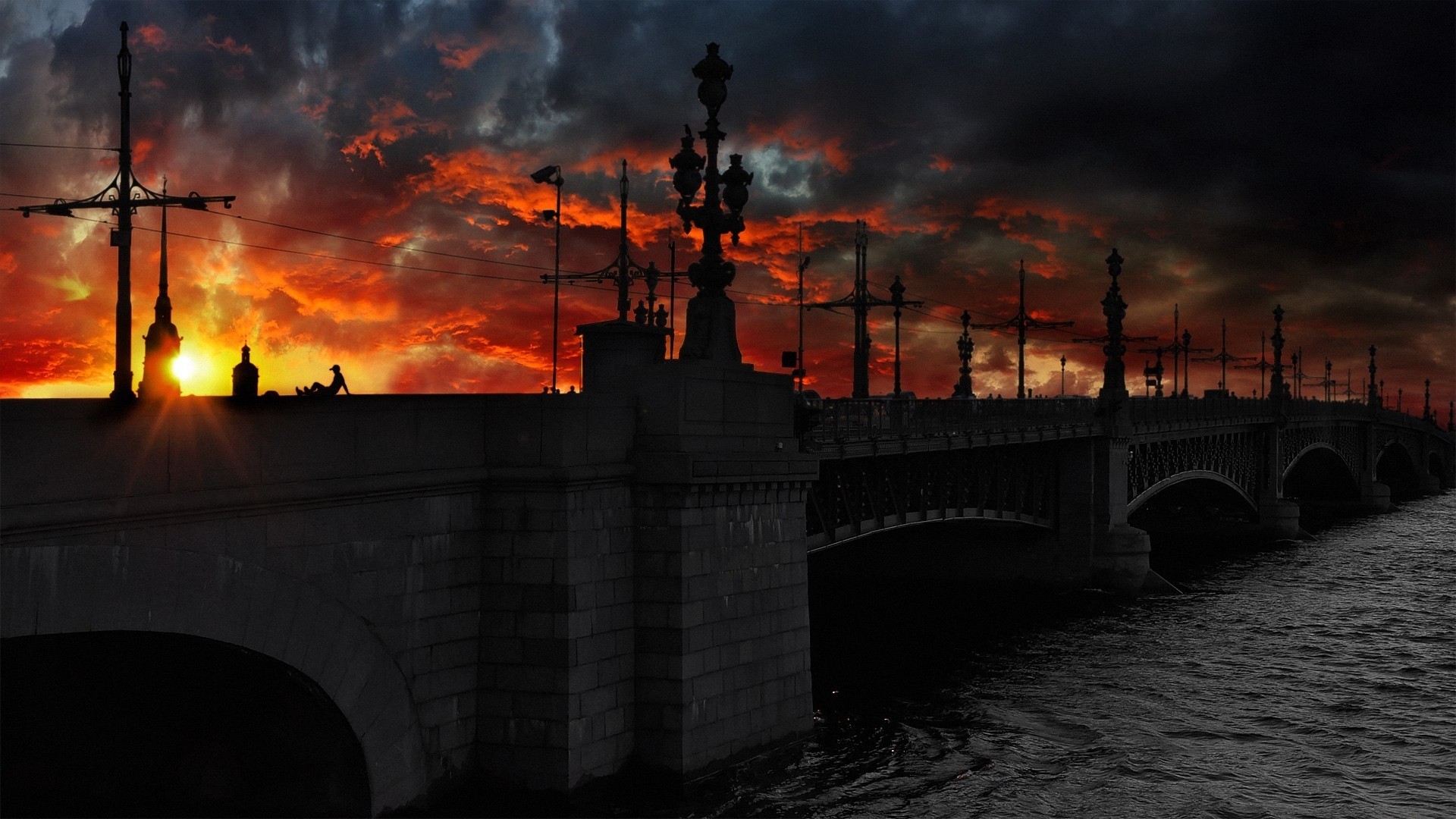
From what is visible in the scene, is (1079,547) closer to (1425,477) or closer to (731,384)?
(731,384)

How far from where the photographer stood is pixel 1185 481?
208 feet

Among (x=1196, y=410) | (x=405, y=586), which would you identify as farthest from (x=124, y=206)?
(x=1196, y=410)

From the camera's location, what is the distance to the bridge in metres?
11.5

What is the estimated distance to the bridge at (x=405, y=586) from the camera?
11.5 meters

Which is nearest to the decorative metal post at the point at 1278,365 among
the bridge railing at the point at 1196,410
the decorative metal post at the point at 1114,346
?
the bridge railing at the point at 1196,410

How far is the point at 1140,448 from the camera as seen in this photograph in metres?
52.8

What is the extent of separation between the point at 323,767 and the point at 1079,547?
35.7m

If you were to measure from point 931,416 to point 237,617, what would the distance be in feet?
78.4

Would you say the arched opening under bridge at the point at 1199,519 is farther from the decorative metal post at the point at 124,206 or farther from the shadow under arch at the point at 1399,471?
the shadow under arch at the point at 1399,471

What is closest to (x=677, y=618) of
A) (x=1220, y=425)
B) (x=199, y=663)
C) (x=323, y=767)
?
(x=323, y=767)

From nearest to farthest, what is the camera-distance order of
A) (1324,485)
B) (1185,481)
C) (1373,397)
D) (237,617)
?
1. (237,617)
2. (1185,481)
3. (1324,485)
4. (1373,397)

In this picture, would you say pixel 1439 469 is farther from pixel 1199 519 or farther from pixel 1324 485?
pixel 1199 519

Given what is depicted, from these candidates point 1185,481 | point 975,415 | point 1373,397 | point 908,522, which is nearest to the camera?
point 908,522

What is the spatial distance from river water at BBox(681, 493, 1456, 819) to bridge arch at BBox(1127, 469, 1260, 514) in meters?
4.36
